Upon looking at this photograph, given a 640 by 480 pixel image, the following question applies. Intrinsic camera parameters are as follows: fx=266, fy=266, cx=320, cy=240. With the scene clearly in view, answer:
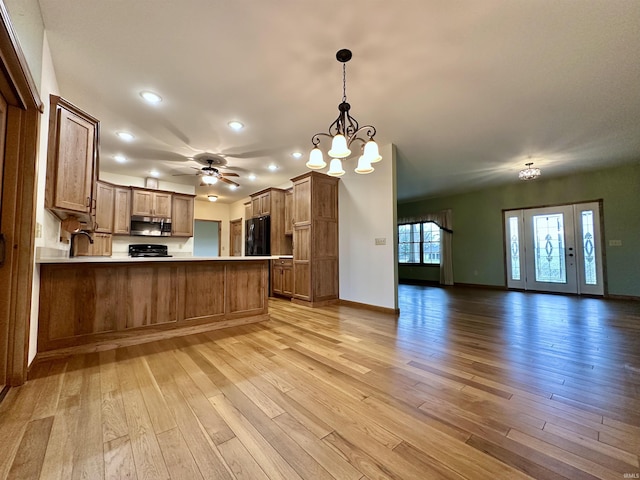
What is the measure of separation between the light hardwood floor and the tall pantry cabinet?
1962mm

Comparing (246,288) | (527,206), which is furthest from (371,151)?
(527,206)

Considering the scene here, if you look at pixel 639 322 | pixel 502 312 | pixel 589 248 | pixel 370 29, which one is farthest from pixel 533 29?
pixel 589 248

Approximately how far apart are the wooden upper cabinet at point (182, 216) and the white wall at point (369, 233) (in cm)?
396

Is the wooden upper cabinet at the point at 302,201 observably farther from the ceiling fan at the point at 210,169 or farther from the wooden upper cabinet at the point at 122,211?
the wooden upper cabinet at the point at 122,211

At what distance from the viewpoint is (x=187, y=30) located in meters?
2.12

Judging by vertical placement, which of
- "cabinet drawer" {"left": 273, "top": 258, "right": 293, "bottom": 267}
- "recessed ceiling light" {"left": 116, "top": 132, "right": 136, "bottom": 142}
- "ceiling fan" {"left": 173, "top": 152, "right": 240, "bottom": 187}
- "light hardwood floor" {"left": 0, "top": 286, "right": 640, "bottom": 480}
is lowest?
"light hardwood floor" {"left": 0, "top": 286, "right": 640, "bottom": 480}

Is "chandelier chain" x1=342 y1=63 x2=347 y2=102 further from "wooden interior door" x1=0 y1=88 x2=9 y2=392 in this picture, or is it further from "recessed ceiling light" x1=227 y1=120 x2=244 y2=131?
"wooden interior door" x1=0 y1=88 x2=9 y2=392

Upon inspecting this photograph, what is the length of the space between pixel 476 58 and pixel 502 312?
374 centimetres

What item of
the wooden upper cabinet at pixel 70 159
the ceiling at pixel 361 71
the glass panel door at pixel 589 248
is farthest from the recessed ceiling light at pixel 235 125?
the glass panel door at pixel 589 248

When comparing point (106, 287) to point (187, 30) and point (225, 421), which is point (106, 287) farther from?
point (187, 30)

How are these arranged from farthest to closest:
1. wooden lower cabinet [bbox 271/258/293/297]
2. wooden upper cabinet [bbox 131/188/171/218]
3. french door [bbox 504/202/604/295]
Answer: wooden upper cabinet [bbox 131/188/171/218]
french door [bbox 504/202/604/295]
wooden lower cabinet [bbox 271/258/293/297]

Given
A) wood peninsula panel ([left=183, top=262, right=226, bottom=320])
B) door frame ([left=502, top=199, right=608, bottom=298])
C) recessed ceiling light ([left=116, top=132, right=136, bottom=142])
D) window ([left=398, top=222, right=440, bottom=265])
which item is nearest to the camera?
wood peninsula panel ([left=183, top=262, right=226, bottom=320])

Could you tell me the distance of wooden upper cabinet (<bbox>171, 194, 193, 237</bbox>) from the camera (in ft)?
21.3

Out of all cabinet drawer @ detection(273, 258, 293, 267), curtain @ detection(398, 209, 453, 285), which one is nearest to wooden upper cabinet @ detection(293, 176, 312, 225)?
cabinet drawer @ detection(273, 258, 293, 267)
